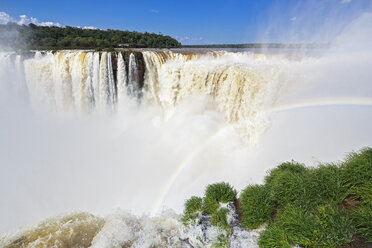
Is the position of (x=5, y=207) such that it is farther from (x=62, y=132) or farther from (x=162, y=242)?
(x=162, y=242)

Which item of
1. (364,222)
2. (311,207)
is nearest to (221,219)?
(311,207)

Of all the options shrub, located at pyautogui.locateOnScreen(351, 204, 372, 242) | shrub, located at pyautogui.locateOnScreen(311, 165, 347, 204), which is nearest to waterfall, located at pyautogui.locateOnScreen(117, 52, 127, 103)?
shrub, located at pyautogui.locateOnScreen(311, 165, 347, 204)

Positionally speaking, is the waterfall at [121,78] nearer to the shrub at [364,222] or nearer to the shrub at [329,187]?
the shrub at [329,187]

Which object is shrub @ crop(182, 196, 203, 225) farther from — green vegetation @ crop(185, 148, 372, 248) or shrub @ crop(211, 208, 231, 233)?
shrub @ crop(211, 208, 231, 233)

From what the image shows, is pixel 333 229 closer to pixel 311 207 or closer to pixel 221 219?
pixel 311 207

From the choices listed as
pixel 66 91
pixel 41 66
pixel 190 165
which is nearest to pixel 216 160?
pixel 190 165

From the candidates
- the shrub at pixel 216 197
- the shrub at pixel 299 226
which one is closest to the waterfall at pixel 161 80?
the shrub at pixel 216 197
